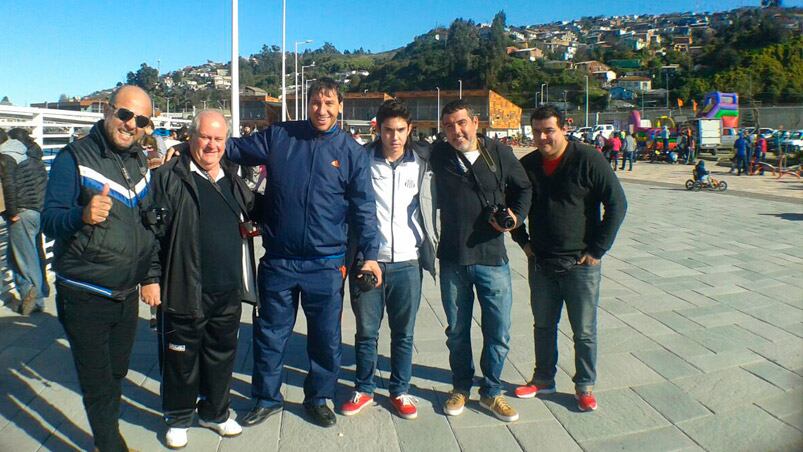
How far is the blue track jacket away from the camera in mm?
3127

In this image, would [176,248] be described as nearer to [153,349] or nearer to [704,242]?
[153,349]

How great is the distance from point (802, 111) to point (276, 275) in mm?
75770

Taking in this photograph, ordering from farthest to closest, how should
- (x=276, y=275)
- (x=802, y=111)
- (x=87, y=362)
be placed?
1. (x=802, y=111)
2. (x=276, y=275)
3. (x=87, y=362)

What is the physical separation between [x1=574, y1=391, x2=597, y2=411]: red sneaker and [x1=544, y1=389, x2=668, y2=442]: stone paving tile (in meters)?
0.03

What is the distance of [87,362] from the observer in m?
2.63

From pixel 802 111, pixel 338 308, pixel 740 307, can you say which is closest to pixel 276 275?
pixel 338 308

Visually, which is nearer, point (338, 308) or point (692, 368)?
point (338, 308)

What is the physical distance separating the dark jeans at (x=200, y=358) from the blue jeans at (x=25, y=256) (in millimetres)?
2900

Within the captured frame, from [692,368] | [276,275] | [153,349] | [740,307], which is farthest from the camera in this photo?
[740,307]

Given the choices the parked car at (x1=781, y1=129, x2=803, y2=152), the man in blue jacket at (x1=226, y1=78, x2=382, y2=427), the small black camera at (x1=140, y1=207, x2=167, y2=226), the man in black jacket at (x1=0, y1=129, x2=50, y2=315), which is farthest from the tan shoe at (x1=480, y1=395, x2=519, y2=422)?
the parked car at (x1=781, y1=129, x2=803, y2=152)

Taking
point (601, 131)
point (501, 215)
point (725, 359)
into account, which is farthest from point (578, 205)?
point (601, 131)

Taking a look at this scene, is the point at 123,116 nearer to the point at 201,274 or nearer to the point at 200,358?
the point at 201,274

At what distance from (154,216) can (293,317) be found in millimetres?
969

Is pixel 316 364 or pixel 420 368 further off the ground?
pixel 316 364
